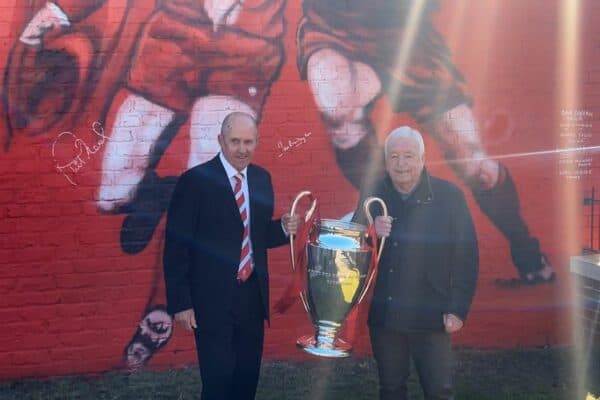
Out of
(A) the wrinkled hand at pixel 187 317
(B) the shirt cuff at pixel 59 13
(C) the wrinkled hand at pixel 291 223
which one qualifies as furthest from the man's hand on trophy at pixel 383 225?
(B) the shirt cuff at pixel 59 13

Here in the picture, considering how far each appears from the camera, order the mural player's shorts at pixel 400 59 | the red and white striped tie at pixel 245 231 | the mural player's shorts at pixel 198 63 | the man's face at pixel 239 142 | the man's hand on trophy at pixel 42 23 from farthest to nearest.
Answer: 1. the mural player's shorts at pixel 400 59
2. the mural player's shorts at pixel 198 63
3. the man's hand on trophy at pixel 42 23
4. the red and white striped tie at pixel 245 231
5. the man's face at pixel 239 142

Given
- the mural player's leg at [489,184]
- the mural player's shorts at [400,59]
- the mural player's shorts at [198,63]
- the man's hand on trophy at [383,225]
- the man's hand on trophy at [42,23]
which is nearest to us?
the man's hand on trophy at [383,225]

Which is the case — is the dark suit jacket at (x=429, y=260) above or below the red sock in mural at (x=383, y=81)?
below

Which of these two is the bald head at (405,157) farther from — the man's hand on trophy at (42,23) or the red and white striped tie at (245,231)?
the man's hand on trophy at (42,23)

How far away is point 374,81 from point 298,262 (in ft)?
6.38

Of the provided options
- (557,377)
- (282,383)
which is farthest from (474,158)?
(282,383)

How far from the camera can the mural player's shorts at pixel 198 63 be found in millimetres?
4707

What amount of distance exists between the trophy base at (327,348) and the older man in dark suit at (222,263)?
9.1 inches

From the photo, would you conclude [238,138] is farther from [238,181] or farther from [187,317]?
[187,317]

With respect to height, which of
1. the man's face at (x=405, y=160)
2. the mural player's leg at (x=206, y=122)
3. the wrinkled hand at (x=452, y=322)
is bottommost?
the wrinkled hand at (x=452, y=322)

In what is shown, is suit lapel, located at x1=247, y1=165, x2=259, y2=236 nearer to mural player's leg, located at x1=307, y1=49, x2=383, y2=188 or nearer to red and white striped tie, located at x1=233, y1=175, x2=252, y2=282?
red and white striped tie, located at x1=233, y1=175, x2=252, y2=282

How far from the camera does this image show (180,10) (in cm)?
471

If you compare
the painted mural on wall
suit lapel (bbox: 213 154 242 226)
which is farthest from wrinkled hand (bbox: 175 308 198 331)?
the painted mural on wall

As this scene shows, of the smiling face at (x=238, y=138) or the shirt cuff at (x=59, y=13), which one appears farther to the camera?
the shirt cuff at (x=59, y=13)
